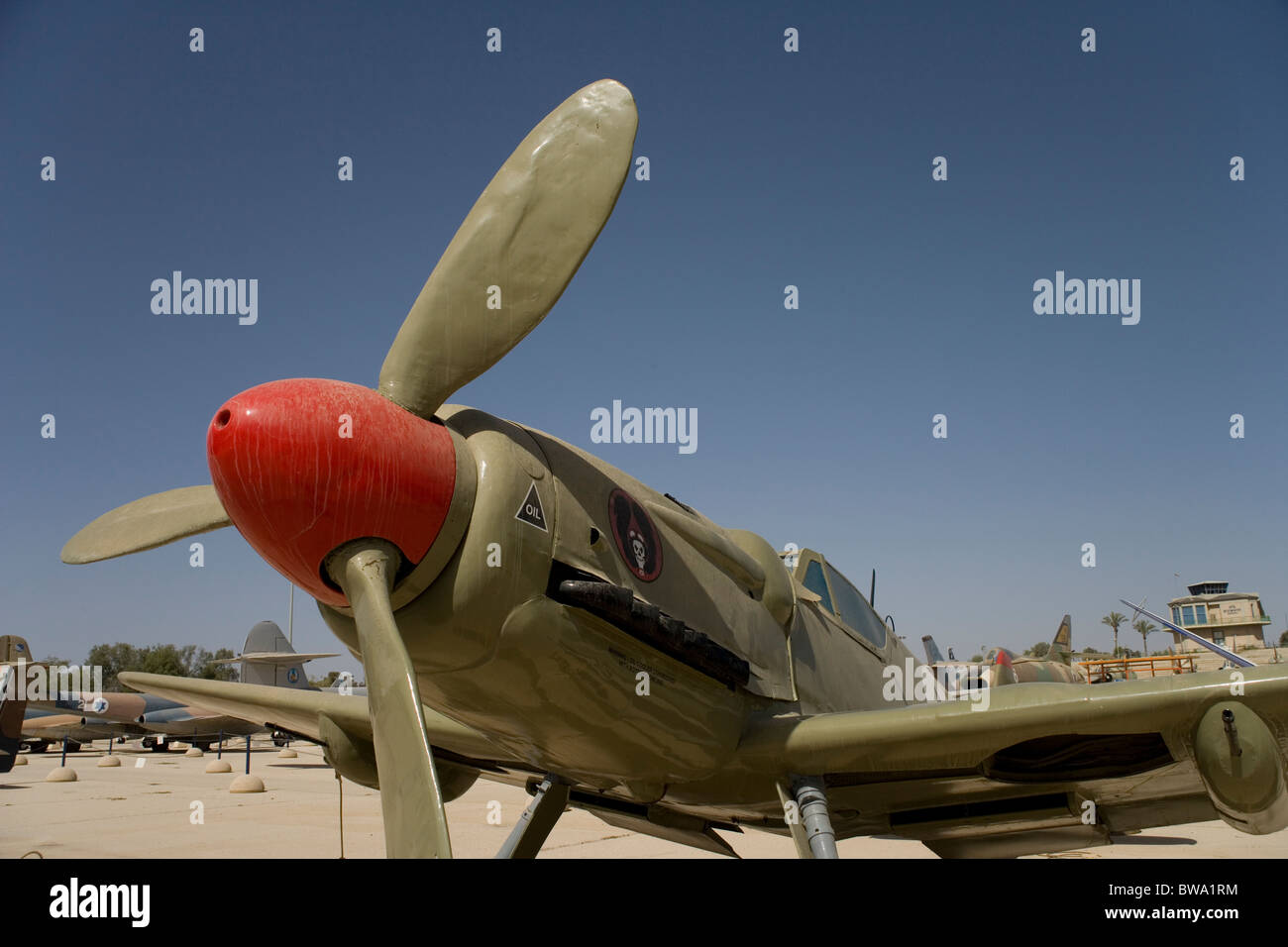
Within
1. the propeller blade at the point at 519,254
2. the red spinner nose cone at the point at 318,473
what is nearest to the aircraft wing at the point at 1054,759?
the red spinner nose cone at the point at 318,473

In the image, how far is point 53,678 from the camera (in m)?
27.1

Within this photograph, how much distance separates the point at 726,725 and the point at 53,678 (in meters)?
31.3

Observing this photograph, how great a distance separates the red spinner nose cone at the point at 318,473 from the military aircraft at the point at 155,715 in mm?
30269

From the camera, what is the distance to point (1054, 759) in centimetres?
448

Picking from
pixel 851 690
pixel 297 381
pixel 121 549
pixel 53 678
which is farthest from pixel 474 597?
pixel 53 678

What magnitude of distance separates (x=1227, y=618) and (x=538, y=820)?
53269 mm

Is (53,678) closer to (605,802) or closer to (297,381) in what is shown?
(605,802)

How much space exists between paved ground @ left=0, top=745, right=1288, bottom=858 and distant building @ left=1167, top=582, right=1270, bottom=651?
36.4 meters

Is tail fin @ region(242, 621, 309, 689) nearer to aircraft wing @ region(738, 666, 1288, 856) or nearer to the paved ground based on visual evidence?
the paved ground

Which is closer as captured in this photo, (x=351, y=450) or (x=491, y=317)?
(x=351, y=450)

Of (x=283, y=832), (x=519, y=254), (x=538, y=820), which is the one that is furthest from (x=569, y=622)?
(x=283, y=832)

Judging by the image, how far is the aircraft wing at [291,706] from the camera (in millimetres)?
5293

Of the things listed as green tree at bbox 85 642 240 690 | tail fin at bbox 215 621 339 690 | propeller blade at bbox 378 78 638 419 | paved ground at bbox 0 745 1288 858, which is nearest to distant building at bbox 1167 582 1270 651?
paved ground at bbox 0 745 1288 858

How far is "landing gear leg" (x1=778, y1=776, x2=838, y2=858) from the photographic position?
4051 millimetres
